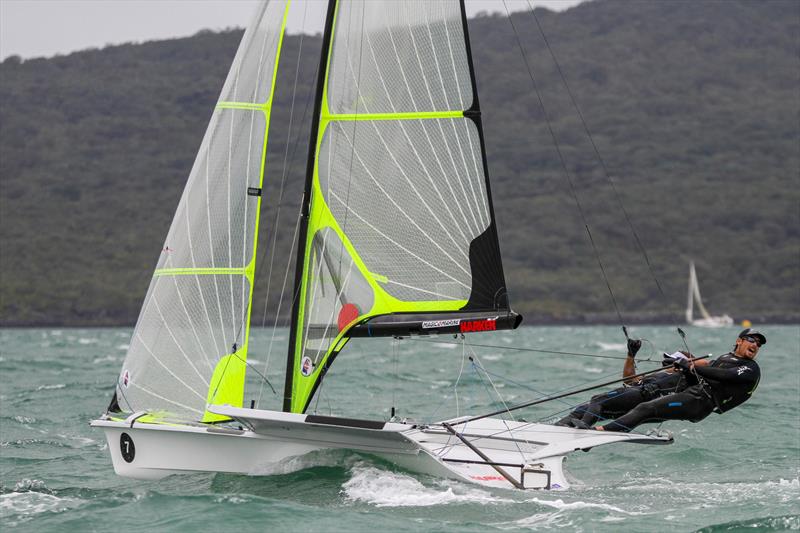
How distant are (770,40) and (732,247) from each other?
46115 mm

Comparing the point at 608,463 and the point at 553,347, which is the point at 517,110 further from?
the point at 608,463

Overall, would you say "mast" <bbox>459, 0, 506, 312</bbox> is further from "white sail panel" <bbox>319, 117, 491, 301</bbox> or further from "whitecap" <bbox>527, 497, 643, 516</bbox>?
"whitecap" <bbox>527, 497, 643, 516</bbox>

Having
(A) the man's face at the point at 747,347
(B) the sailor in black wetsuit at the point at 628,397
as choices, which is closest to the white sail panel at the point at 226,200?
(B) the sailor in black wetsuit at the point at 628,397

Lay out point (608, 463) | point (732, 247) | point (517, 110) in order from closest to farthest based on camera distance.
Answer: point (608, 463) < point (732, 247) < point (517, 110)

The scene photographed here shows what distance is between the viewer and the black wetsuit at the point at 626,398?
36.9ft

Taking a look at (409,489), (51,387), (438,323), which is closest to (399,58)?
(438,323)

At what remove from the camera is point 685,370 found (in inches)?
438

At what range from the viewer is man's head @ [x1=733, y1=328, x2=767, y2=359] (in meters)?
11.0

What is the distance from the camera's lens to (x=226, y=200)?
11.2 meters

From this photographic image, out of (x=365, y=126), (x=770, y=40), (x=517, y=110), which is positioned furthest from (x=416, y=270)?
(x=770, y=40)

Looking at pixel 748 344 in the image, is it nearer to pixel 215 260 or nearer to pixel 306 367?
pixel 306 367

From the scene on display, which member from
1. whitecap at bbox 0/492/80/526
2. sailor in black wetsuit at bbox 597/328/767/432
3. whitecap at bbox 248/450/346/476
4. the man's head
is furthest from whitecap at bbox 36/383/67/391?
the man's head

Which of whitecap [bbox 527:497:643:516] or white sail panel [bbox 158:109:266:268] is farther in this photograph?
white sail panel [bbox 158:109:266:268]

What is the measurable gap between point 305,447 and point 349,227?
2042 millimetres
